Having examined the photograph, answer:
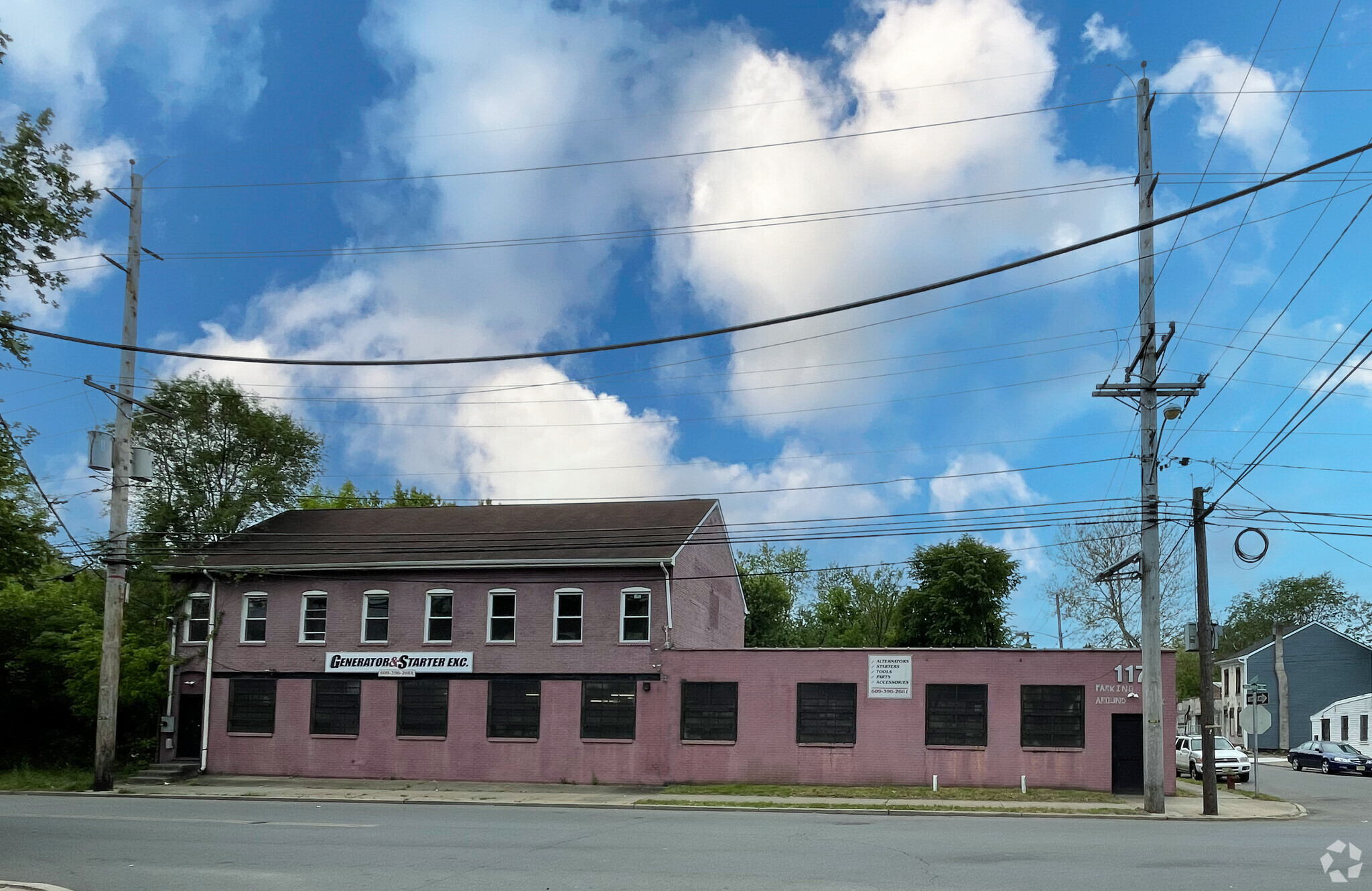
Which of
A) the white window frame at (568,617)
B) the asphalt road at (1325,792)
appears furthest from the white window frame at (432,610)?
the asphalt road at (1325,792)

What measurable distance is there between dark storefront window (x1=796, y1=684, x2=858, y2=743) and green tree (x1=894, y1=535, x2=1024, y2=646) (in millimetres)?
24753

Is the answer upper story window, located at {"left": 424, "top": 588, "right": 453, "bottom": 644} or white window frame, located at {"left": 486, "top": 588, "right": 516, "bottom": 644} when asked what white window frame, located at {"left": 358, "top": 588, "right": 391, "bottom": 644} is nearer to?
upper story window, located at {"left": 424, "top": 588, "right": 453, "bottom": 644}

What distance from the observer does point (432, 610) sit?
34.0 metres

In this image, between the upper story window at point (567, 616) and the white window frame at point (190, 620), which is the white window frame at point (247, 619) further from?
the upper story window at point (567, 616)

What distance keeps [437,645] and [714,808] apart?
1159 centimetres

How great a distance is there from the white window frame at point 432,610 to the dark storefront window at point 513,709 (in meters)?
2.10

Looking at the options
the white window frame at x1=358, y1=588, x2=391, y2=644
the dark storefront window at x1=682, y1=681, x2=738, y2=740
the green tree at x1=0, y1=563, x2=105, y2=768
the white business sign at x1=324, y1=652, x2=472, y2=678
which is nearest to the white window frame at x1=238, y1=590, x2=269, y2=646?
the white business sign at x1=324, y1=652, x2=472, y2=678

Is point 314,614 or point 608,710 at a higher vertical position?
point 314,614

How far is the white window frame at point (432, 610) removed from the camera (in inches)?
1328

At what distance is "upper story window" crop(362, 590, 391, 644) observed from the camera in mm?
34219

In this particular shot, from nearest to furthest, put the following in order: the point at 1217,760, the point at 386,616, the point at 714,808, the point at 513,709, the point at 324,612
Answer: the point at 714,808 < the point at 513,709 < the point at 386,616 < the point at 324,612 < the point at 1217,760

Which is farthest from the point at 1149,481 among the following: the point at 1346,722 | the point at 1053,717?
the point at 1346,722

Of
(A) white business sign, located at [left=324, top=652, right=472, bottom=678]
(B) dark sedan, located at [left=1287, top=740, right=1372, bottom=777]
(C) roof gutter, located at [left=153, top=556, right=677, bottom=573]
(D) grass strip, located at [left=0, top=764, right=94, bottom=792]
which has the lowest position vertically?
(B) dark sedan, located at [left=1287, top=740, right=1372, bottom=777]

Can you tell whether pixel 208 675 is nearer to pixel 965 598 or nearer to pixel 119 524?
pixel 119 524
